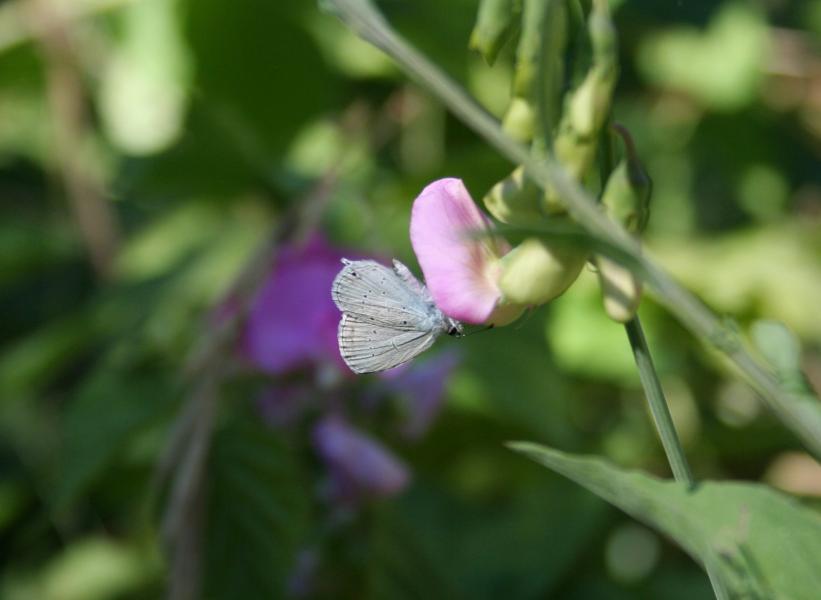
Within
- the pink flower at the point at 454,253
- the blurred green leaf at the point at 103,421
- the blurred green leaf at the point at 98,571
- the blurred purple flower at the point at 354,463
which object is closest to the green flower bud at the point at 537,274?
the pink flower at the point at 454,253

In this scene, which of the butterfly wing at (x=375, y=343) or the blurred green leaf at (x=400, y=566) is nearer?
the butterfly wing at (x=375, y=343)

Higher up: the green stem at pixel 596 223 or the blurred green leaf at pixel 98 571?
the green stem at pixel 596 223

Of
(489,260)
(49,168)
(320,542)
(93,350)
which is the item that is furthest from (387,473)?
(49,168)

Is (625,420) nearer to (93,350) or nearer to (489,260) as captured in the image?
(93,350)

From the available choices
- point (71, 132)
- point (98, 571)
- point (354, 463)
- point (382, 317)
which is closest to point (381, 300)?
point (382, 317)

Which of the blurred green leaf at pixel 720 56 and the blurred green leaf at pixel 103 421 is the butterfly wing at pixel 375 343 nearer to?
the blurred green leaf at pixel 103 421

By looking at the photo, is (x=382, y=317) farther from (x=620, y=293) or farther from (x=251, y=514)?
(x=251, y=514)
